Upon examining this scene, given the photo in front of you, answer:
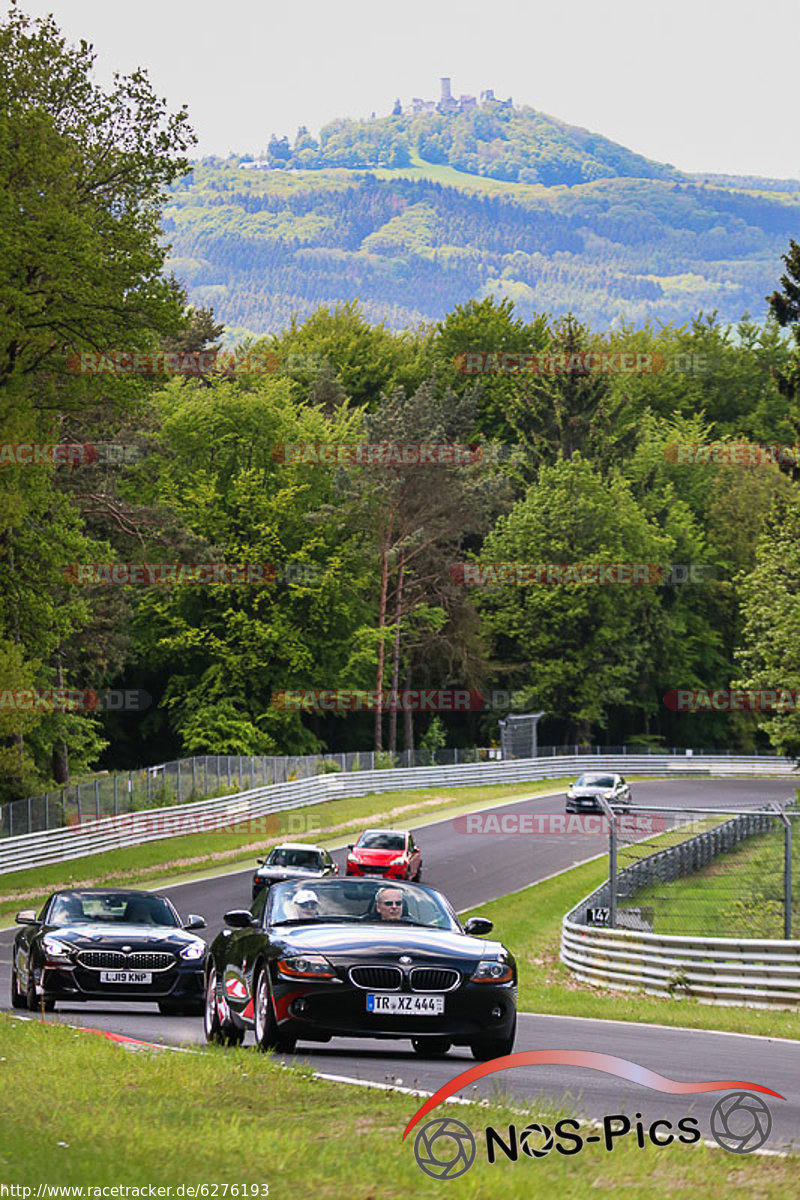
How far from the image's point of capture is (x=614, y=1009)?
1922cm

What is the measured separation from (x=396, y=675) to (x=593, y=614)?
16.7m

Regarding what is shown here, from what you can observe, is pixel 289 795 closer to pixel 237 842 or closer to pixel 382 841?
pixel 237 842

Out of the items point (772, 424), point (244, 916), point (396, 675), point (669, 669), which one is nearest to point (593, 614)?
point (669, 669)

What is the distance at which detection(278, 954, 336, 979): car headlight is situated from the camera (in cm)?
1084

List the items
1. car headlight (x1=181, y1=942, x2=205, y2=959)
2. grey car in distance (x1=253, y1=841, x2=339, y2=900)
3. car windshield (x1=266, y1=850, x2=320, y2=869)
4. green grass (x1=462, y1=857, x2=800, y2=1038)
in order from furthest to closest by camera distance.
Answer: car windshield (x1=266, y1=850, x2=320, y2=869) → grey car in distance (x1=253, y1=841, x2=339, y2=900) → green grass (x1=462, y1=857, x2=800, y2=1038) → car headlight (x1=181, y1=942, x2=205, y2=959)

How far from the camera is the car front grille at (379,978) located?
1083 cm

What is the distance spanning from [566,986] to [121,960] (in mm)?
10879

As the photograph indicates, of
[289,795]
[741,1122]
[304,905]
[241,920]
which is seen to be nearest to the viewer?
[741,1122]

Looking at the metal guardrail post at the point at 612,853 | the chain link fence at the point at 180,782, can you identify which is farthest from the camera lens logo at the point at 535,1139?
the chain link fence at the point at 180,782

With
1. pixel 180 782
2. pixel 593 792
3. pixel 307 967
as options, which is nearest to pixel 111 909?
pixel 307 967

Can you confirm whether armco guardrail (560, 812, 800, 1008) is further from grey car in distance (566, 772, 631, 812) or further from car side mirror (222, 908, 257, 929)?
grey car in distance (566, 772, 631, 812)

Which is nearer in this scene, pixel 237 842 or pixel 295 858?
pixel 295 858

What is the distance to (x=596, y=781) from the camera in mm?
58562

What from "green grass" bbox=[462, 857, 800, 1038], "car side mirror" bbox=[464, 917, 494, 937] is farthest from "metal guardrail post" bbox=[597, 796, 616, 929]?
"car side mirror" bbox=[464, 917, 494, 937]
